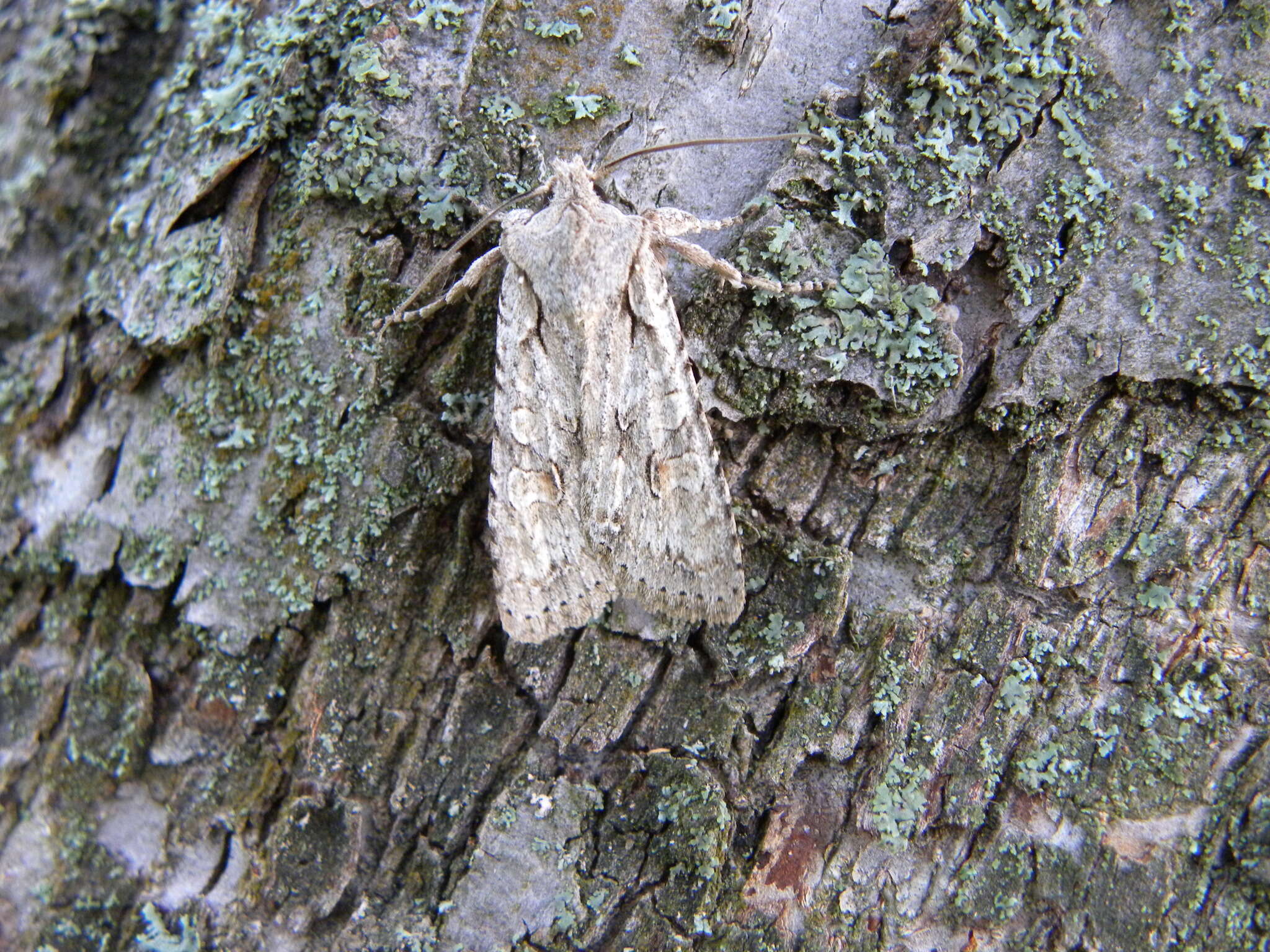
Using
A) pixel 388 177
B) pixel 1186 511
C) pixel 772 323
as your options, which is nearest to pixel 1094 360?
pixel 1186 511

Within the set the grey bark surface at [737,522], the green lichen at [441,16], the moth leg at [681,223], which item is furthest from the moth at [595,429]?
the green lichen at [441,16]

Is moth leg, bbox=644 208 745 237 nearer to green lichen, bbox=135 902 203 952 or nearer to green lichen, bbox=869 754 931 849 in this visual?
green lichen, bbox=869 754 931 849

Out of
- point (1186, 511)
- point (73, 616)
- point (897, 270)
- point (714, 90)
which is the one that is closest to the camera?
point (1186, 511)

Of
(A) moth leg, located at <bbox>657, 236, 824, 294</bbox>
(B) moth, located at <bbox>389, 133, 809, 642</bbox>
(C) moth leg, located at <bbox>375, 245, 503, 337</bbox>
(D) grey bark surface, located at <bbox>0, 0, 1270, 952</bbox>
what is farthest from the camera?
(C) moth leg, located at <bbox>375, 245, 503, 337</bbox>

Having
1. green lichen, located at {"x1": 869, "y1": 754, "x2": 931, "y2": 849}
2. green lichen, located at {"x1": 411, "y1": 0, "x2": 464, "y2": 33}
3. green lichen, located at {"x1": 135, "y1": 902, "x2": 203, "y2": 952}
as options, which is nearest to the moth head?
green lichen, located at {"x1": 411, "y1": 0, "x2": 464, "y2": 33}

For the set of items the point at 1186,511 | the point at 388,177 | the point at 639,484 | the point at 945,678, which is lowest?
the point at 639,484

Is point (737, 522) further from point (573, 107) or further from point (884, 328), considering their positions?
point (573, 107)

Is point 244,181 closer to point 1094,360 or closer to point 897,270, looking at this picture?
point 897,270

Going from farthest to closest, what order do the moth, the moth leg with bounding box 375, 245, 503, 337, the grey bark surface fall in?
the moth leg with bounding box 375, 245, 503, 337 < the moth < the grey bark surface
